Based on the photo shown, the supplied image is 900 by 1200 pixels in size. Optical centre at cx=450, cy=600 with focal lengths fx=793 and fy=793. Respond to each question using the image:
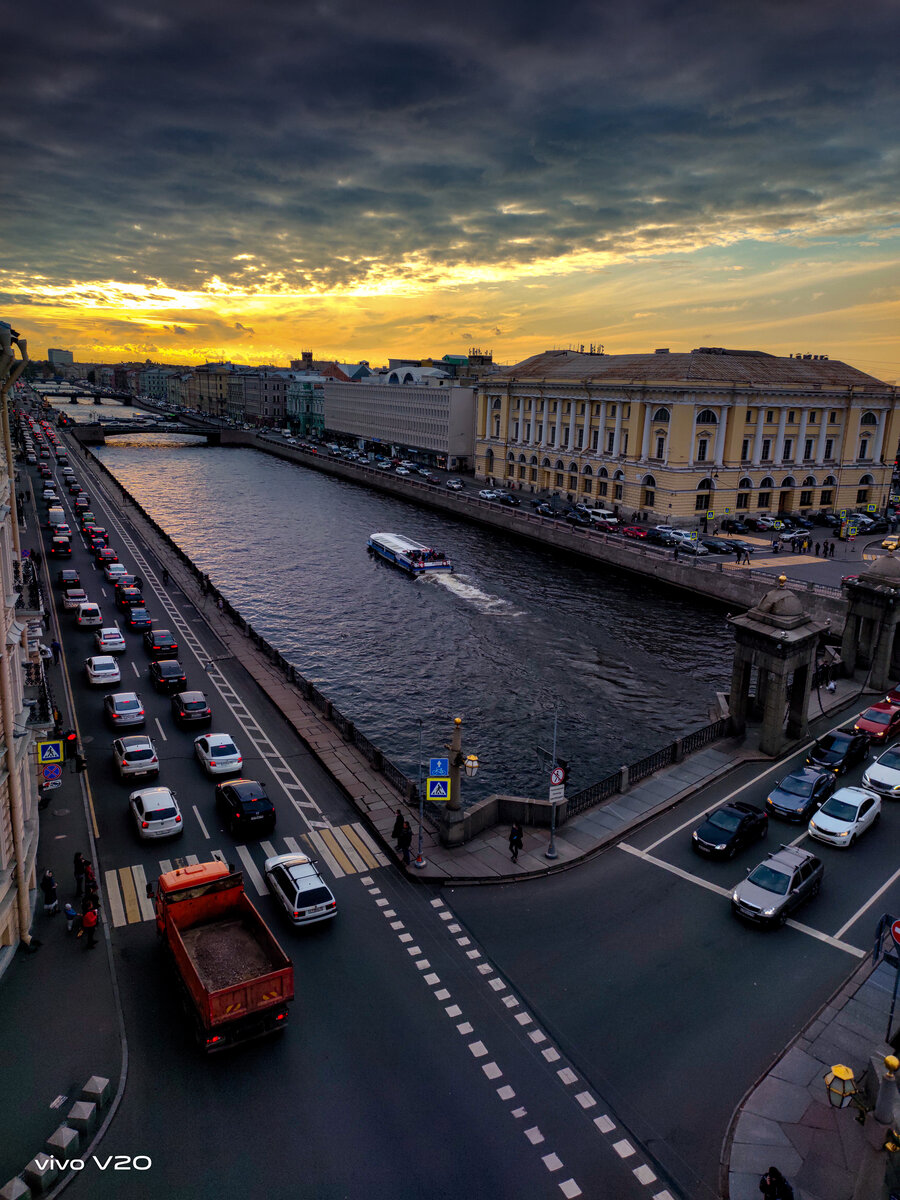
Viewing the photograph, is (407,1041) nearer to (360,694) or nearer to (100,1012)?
(100,1012)

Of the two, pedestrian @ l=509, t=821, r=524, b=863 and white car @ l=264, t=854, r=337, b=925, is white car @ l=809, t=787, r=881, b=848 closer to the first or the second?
A: pedestrian @ l=509, t=821, r=524, b=863

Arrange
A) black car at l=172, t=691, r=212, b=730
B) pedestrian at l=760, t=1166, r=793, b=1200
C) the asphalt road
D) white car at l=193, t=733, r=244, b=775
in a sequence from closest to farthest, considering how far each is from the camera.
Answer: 1. pedestrian at l=760, t=1166, r=793, b=1200
2. the asphalt road
3. white car at l=193, t=733, r=244, b=775
4. black car at l=172, t=691, r=212, b=730

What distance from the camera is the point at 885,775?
30.7 m

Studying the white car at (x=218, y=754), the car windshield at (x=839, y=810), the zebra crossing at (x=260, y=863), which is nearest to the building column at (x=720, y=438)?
the car windshield at (x=839, y=810)

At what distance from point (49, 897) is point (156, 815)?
4.54 meters

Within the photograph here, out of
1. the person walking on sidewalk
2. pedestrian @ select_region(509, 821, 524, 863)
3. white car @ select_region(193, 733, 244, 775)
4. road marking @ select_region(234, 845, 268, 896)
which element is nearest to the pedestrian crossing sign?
pedestrian @ select_region(509, 821, 524, 863)

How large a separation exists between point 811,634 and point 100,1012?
2775 centimetres

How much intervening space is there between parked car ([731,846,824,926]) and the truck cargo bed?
13002 mm

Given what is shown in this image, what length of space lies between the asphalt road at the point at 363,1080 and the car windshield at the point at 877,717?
23.7 m

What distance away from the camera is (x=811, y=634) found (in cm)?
3206

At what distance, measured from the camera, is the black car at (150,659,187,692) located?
40.8 meters

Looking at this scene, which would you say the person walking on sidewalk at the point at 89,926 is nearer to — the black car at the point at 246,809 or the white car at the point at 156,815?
the white car at the point at 156,815

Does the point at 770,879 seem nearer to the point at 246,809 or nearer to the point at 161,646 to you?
the point at 246,809

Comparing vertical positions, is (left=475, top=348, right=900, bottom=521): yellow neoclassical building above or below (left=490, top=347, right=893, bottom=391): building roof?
below
